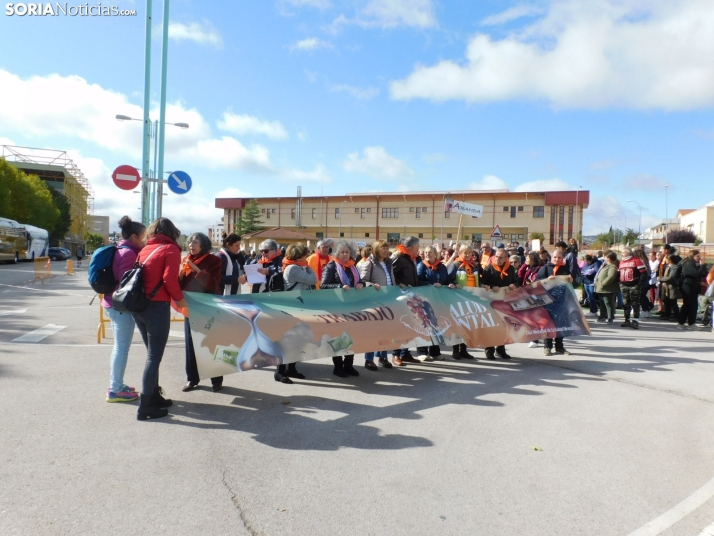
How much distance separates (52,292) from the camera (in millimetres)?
18344

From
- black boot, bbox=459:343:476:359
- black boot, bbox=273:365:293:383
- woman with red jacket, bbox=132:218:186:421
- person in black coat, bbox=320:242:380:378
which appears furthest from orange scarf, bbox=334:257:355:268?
woman with red jacket, bbox=132:218:186:421

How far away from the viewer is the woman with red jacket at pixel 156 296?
15.9 feet

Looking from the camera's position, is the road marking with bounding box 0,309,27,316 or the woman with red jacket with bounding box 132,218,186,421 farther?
the road marking with bounding box 0,309,27,316

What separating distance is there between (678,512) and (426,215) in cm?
7605

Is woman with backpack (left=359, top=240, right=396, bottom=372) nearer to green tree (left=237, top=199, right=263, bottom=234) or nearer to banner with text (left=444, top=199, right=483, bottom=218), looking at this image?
banner with text (left=444, top=199, right=483, bottom=218)

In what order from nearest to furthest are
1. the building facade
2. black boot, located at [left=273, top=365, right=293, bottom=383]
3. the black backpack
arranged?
the black backpack
black boot, located at [left=273, top=365, right=293, bottom=383]
the building facade

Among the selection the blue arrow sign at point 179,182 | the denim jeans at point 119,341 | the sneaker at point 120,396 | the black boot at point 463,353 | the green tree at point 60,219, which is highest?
the green tree at point 60,219

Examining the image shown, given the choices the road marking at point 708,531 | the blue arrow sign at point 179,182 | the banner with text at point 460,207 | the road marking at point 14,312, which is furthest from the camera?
the banner with text at point 460,207

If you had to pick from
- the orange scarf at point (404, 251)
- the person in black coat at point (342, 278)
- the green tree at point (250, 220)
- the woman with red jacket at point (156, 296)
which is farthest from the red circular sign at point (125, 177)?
the green tree at point (250, 220)

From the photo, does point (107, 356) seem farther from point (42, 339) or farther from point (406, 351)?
point (406, 351)

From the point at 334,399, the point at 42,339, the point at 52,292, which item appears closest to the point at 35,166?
the point at 52,292

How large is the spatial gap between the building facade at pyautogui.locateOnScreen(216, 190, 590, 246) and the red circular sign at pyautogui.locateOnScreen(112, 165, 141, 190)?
60005 mm

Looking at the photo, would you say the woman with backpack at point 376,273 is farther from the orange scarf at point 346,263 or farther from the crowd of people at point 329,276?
the orange scarf at point 346,263

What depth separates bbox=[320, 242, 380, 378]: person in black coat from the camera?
6797mm
